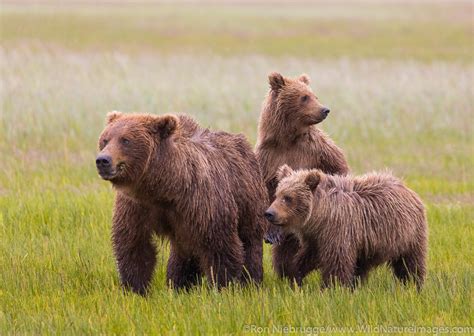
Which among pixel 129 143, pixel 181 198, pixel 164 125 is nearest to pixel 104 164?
pixel 129 143

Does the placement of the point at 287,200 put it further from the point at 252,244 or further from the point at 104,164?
the point at 104,164

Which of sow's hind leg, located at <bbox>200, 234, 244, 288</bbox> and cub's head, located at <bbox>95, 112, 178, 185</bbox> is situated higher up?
cub's head, located at <bbox>95, 112, 178, 185</bbox>

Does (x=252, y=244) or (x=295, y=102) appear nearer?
(x=252, y=244)

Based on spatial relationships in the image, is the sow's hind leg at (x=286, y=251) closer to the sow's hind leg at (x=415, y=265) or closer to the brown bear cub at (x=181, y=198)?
the brown bear cub at (x=181, y=198)

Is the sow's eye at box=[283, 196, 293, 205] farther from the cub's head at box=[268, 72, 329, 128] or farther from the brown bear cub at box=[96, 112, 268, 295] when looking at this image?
the cub's head at box=[268, 72, 329, 128]

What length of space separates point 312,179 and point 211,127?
9.64 meters

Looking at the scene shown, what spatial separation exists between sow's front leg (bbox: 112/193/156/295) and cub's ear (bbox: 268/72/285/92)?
2587 mm

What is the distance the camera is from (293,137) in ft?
30.4

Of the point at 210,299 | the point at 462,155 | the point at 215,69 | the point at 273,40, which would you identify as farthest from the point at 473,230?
the point at 273,40

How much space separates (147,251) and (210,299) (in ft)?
2.40

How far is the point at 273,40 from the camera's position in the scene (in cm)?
4297

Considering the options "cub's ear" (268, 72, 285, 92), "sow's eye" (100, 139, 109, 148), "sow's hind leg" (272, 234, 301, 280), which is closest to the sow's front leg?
"sow's eye" (100, 139, 109, 148)

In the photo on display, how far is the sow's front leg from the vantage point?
7.35m

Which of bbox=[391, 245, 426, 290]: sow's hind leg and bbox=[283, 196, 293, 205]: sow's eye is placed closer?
bbox=[283, 196, 293, 205]: sow's eye
